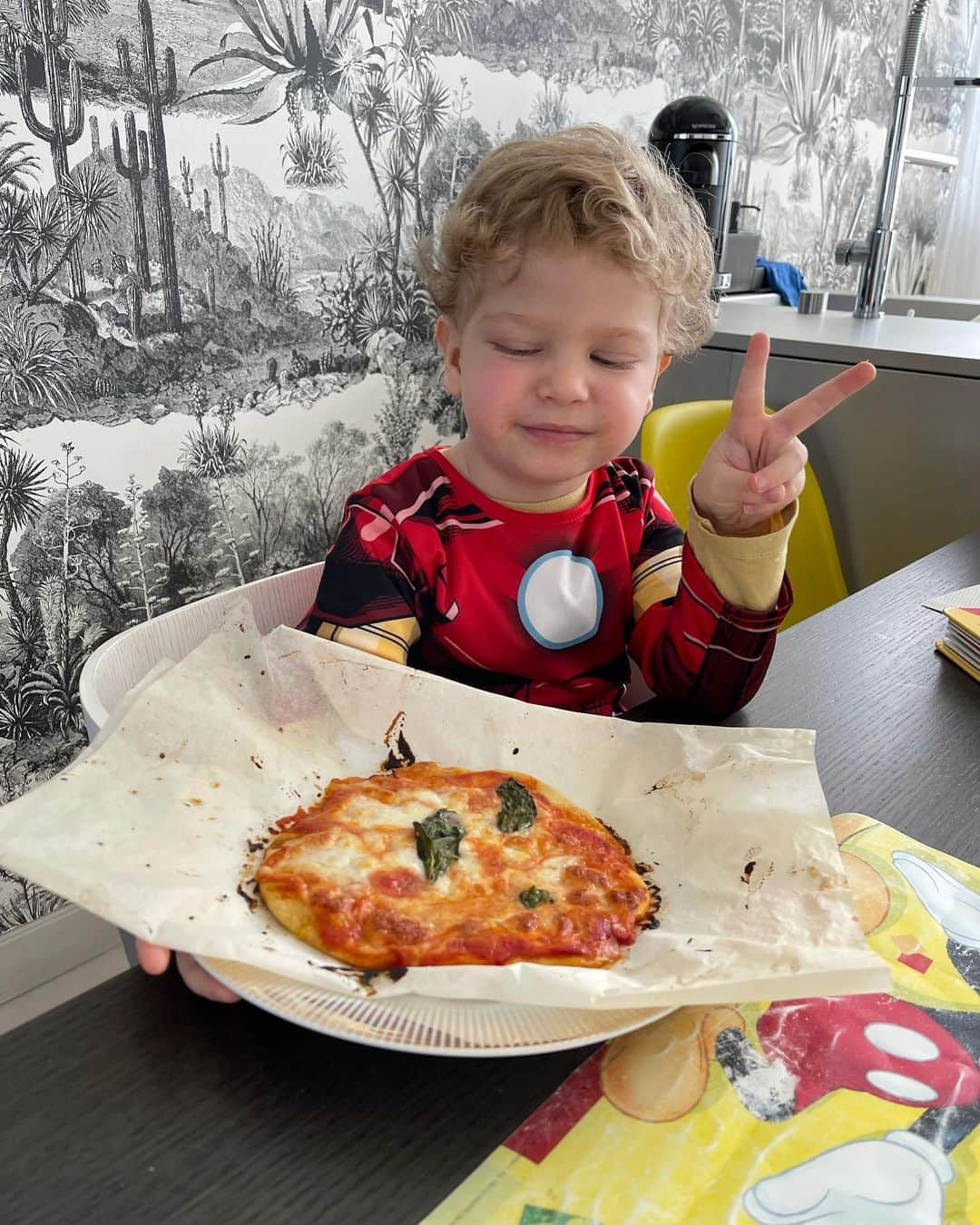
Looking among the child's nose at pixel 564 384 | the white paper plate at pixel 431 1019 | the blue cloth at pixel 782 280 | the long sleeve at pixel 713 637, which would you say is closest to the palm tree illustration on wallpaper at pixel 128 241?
the child's nose at pixel 564 384

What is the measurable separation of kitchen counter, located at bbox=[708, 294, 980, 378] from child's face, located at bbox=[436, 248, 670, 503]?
3.22 feet

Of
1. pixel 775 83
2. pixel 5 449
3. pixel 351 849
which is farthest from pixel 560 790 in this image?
pixel 775 83

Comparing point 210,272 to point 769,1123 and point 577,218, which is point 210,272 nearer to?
point 577,218

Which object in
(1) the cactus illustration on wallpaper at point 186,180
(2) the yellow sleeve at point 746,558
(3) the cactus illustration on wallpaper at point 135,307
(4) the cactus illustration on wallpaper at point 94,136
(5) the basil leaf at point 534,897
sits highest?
(4) the cactus illustration on wallpaper at point 94,136

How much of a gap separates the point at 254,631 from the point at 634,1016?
17.2 inches

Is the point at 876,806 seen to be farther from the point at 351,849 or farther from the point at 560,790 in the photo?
the point at 351,849

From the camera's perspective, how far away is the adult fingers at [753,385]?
0.92 meters

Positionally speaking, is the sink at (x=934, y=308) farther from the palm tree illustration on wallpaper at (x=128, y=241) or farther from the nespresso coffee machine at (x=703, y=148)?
the palm tree illustration on wallpaper at (x=128, y=241)

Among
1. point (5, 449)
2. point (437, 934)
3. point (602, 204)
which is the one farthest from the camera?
point (5, 449)

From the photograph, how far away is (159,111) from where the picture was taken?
1.56 metres

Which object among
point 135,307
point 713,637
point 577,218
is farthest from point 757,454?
point 135,307

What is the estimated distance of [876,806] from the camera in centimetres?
78

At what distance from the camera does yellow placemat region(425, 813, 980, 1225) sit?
44cm

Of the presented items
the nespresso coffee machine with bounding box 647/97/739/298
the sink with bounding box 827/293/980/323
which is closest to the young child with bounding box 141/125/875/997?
the nespresso coffee machine with bounding box 647/97/739/298
